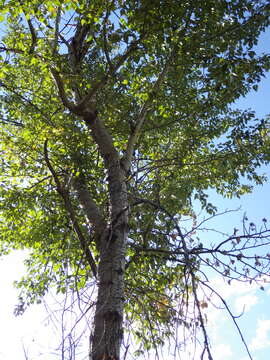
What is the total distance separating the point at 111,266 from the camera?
4.10 meters

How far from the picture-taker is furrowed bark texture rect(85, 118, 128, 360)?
339cm

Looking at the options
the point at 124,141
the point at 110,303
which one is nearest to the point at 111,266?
the point at 110,303

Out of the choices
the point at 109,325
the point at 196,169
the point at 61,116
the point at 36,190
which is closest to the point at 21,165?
the point at 36,190

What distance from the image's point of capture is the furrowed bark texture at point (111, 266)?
339 centimetres

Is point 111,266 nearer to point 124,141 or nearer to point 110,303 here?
point 110,303

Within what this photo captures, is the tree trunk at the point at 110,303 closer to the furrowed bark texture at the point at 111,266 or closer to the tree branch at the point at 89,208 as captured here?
the furrowed bark texture at the point at 111,266

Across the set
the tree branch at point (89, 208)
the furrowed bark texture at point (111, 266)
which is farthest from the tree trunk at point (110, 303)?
the tree branch at point (89, 208)

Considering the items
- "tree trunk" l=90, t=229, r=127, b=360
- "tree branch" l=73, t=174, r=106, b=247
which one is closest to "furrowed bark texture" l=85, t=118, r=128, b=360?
"tree trunk" l=90, t=229, r=127, b=360

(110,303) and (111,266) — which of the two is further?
(111,266)

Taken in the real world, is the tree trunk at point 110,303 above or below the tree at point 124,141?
below

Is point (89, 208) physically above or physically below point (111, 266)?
above

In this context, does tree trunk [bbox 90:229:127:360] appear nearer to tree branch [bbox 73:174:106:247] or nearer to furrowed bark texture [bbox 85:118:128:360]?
furrowed bark texture [bbox 85:118:128:360]

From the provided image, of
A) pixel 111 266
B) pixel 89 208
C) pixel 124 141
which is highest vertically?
pixel 124 141

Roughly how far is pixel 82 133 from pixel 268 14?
3935 millimetres
